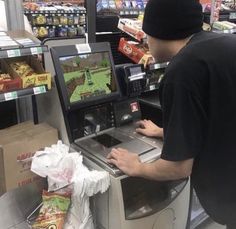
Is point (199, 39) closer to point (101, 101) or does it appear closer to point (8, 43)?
point (101, 101)

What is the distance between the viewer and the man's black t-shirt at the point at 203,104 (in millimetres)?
1096

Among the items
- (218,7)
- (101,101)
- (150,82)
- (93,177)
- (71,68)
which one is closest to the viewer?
(93,177)

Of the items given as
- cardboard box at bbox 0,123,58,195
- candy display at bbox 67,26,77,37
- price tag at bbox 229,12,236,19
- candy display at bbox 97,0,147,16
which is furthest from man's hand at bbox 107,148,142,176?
price tag at bbox 229,12,236,19

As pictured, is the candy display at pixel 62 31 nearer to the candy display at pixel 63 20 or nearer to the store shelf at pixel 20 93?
the candy display at pixel 63 20

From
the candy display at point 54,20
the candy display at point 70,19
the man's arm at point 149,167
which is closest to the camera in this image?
the man's arm at point 149,167

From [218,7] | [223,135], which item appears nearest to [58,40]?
[223,135]

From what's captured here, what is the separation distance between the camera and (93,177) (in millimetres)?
1476

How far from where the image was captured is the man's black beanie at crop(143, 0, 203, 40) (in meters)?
1.17

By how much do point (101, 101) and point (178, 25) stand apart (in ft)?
2.35

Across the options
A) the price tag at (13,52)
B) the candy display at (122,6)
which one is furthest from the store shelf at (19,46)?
the candy display at (122,6)

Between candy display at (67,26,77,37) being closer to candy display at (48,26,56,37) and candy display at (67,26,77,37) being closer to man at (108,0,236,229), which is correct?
candy display at (48,26,56,37)

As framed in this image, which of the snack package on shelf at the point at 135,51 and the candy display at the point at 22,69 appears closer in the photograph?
the candy display at the point at 22,69

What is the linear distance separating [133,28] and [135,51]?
18 centimetres

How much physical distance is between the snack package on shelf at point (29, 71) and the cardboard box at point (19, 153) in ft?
Result: 0.88
